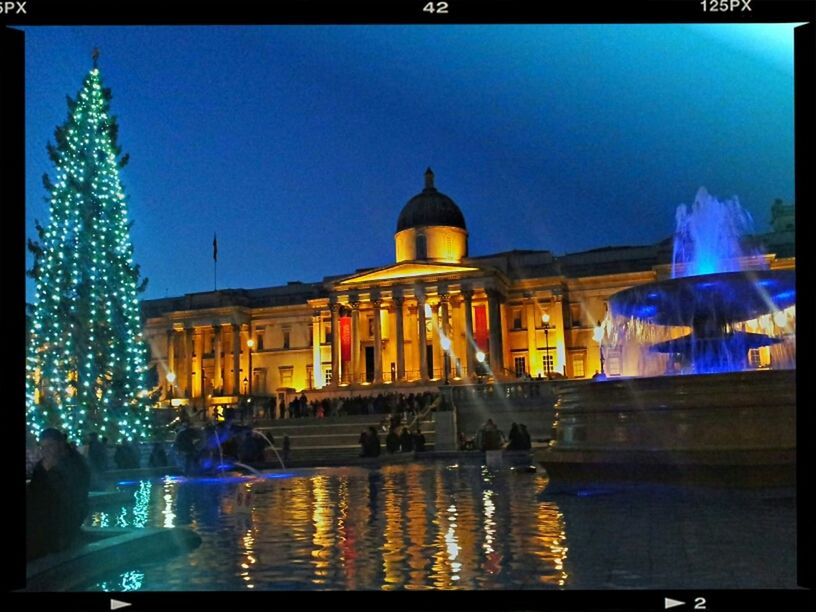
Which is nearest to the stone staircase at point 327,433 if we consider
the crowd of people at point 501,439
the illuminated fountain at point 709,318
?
the crowd of people at point 501,439

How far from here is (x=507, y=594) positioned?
10.5 ft

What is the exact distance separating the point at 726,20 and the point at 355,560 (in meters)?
3.96

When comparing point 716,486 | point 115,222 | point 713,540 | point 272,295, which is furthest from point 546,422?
point 272,295

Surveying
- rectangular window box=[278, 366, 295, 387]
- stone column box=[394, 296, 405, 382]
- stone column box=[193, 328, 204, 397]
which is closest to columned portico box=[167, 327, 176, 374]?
stone column box=[193, 328, 204, 397]

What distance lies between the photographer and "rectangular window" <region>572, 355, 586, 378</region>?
2101 inches

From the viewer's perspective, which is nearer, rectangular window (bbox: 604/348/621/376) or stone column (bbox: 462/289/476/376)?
rectangular window (bbox: 604/348/621/376)

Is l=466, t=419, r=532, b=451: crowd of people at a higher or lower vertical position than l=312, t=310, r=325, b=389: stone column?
lower

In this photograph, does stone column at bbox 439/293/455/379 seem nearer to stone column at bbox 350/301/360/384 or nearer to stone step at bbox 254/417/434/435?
stone column at bbox 350/301/360/384

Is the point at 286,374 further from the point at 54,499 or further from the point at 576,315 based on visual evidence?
the point at 54,499

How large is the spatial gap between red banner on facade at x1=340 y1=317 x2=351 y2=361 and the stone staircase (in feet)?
66.8

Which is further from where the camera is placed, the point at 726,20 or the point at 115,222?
the point at 115,222

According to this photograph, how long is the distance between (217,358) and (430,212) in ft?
60.3
